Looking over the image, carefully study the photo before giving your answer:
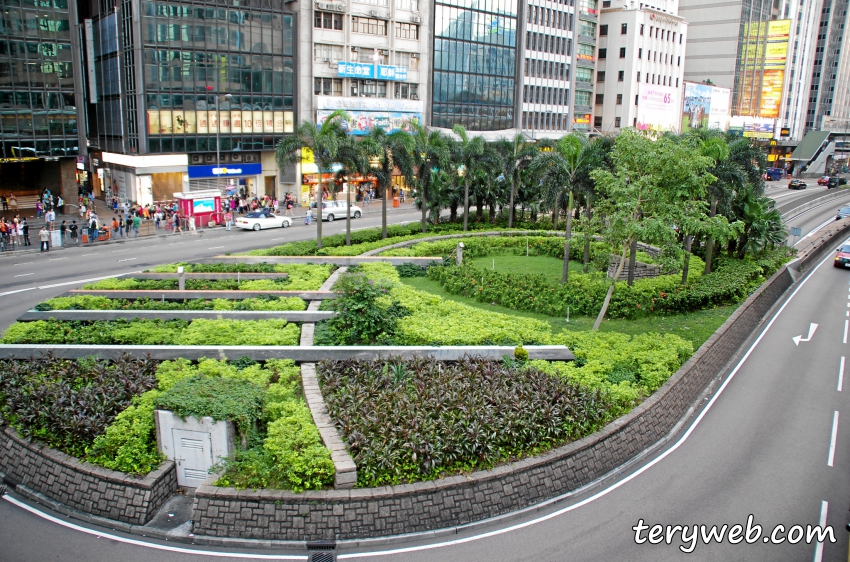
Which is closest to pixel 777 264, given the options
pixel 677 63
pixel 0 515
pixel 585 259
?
pixel 585 259

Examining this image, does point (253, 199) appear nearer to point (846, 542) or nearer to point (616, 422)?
point (616, 422)

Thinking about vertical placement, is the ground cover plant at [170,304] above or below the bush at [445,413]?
above

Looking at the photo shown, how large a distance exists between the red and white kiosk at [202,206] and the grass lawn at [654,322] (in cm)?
2740

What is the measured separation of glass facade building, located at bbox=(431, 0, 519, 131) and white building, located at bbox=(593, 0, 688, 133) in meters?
21.7

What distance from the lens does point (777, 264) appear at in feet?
117

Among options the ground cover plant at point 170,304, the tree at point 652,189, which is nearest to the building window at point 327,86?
the ground cover plant at point 170,304

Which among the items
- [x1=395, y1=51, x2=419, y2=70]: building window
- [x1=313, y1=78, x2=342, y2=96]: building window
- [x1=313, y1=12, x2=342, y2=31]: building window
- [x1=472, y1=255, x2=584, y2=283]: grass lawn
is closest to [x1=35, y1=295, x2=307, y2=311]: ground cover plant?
[x1=472, y1=255, x2=584, y2=283]: grass lawn

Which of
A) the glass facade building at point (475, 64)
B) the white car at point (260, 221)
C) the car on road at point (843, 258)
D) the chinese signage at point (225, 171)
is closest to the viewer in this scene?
the car on road at point (843, 258)

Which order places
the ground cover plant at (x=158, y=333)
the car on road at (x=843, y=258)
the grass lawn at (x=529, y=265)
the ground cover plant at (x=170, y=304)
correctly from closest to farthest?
the ground cover plant at (x=158, y=333) → the ground cover plant at (x=170, y=304) → the grass lawn at (x=529, y=265) → the car on road at (x=843, y=258)

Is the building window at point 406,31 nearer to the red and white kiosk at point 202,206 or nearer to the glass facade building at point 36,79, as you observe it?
the red and white kiosk at point 202,206

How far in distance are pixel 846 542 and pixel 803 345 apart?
44.1 ft

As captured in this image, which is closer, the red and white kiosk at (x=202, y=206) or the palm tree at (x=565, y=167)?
the palm tree at (x=565, y=167)

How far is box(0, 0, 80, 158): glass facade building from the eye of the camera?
48.5 m

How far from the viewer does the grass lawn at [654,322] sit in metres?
23.1
